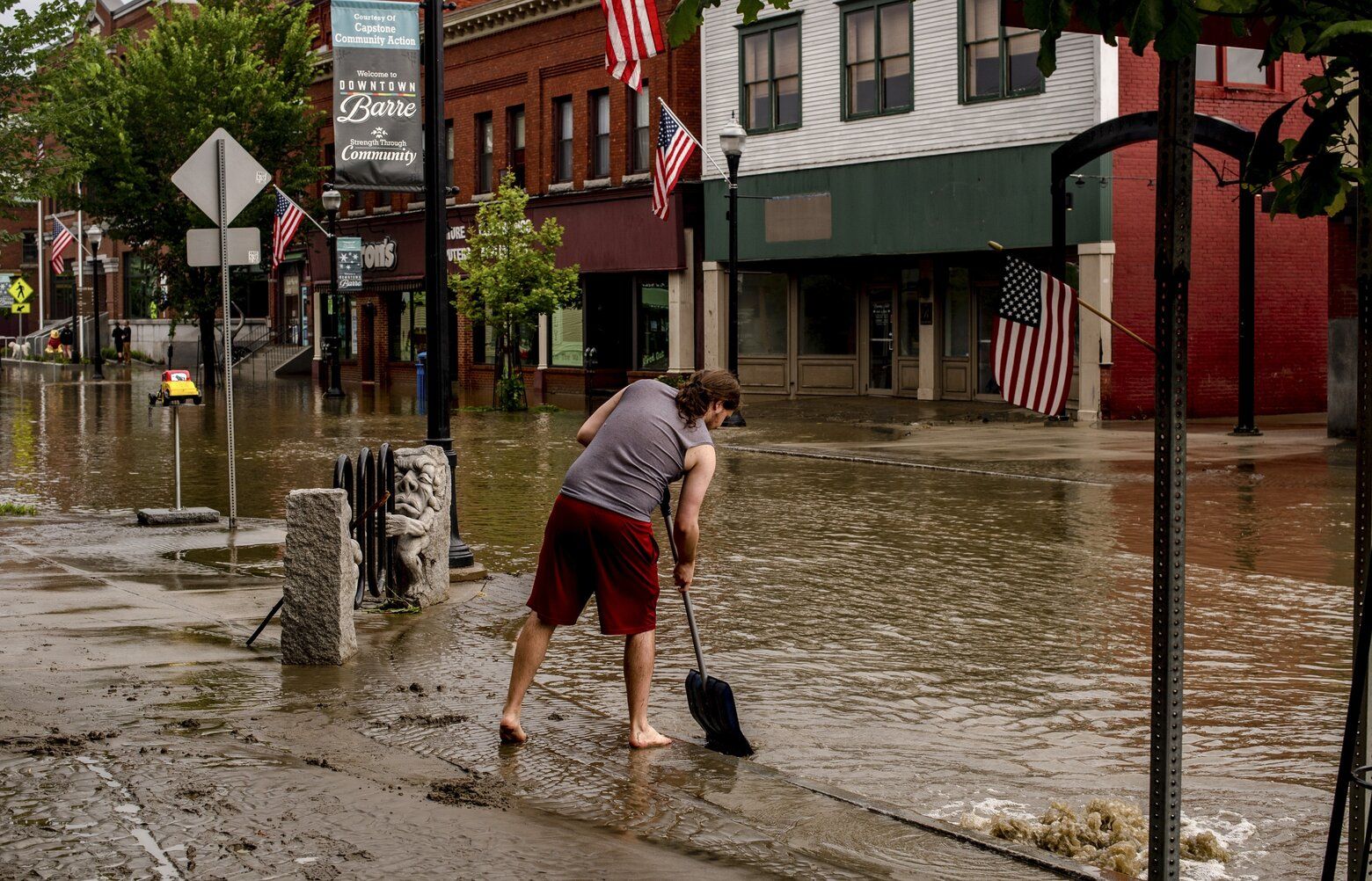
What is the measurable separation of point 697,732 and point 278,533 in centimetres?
730

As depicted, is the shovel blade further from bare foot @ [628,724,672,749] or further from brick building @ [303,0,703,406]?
brick building @ [303,0,703,406]

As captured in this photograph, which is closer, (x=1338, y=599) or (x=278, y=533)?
(x=1338, y=599)

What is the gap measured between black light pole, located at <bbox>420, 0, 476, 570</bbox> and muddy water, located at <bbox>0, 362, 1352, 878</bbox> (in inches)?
48.5

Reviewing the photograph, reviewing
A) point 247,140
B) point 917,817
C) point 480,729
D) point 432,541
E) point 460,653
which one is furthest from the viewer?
point 247,140

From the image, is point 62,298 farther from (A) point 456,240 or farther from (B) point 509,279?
(B) point 509,279

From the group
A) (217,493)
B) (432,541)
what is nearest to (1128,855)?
(432,541)

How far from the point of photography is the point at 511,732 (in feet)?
21.9

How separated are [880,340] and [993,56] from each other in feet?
21.4

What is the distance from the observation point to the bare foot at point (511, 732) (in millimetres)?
6672

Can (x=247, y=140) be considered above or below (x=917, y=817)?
above

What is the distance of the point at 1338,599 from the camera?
34.2 feet

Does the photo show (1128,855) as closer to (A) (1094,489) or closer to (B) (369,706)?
(B) (369,706)

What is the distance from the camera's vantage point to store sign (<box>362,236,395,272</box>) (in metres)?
45.3

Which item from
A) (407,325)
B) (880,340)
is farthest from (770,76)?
(407,325)
